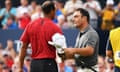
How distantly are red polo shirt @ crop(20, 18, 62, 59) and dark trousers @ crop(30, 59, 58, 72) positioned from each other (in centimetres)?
8

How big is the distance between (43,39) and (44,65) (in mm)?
459

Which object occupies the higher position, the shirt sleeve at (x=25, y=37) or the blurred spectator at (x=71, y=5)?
the blurred spectator at (x=71, y=5)

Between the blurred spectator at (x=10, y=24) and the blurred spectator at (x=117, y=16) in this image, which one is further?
the blurred spectator at (x=10, y=24)

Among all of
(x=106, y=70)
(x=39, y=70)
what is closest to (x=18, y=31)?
(x=106, y=70)

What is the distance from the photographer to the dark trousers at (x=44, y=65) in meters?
9.45

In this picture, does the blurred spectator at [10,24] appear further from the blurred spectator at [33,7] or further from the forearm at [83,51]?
the forearm at [83,51]

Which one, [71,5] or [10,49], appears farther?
[71,5]

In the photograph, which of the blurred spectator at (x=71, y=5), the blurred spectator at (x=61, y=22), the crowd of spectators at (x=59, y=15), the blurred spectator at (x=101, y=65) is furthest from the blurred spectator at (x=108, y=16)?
the blurred spectator at (x=101, y=65)

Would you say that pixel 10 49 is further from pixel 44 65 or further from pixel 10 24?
pixel 44 65

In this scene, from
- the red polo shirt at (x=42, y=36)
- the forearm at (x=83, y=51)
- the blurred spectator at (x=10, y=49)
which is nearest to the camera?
the forearm at (x=83, y=51)

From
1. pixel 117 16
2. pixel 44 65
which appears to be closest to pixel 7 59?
pixel 117 16

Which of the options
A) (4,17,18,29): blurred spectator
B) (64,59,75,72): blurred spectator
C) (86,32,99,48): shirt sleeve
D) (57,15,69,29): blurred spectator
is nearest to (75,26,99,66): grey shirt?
(86,32,99,48): shirt sleeve

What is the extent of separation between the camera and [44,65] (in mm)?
9461

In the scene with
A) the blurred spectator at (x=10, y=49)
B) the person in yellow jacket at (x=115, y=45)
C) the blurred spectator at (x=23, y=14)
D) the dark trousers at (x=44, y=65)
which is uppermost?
the blurred spectator at (x=23, y=14)
